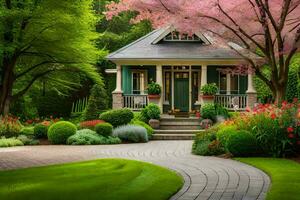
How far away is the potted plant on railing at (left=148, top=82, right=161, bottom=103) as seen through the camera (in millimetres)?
23598

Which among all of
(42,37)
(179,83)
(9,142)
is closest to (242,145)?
(9,142)

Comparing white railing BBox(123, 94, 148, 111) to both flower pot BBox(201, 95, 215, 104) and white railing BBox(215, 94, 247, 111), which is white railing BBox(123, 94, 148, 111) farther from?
white railing BBox(215, 94, 247, 111)

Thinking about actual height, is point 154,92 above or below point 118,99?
above

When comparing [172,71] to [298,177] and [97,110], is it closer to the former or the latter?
[97,110]

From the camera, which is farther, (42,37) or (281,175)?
(42,37)

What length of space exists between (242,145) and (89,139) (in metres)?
7.86

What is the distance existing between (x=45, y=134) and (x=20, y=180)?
10.8 meters

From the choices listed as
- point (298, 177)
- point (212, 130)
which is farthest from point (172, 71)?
point (298, 177)

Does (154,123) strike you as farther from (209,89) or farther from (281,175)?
(281,175)

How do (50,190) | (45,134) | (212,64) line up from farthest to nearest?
(212,64) → (45,134) → (50,190)

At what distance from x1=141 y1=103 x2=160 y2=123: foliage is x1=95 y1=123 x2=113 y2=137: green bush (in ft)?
11.8

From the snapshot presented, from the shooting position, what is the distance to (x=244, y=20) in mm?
18891

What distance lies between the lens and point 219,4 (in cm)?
1786

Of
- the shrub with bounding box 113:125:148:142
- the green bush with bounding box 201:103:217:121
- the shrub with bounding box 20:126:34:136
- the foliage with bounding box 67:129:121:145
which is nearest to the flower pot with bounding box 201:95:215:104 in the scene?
the green bush with bounding box 201:103:217:121
